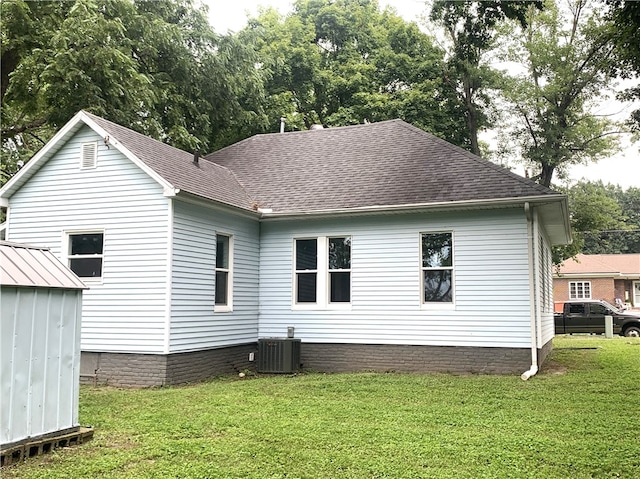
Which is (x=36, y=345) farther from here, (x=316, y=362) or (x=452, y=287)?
(x=452, y=287)

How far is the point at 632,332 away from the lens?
2411cm

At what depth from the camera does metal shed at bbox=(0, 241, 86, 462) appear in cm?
534

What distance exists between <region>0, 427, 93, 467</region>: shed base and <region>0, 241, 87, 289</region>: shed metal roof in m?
1.48

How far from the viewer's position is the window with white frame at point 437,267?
12195 mm

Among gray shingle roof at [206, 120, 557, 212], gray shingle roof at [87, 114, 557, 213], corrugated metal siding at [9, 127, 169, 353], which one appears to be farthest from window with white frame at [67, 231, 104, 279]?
gray shingle roof at [206, 120, 557, 212]

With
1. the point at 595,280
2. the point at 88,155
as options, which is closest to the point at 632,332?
the point at 595,280

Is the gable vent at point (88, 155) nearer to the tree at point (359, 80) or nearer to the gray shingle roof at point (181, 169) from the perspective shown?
the gray shingle roof at point (181, 169)

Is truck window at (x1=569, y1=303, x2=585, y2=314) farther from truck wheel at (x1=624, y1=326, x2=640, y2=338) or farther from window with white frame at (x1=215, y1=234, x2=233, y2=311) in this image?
window with white frame at (x1=215, y1=234, x2=233, y2=311)

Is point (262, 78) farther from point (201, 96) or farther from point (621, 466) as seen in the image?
point (621, 466)

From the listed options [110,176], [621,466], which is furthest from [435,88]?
[621,466]

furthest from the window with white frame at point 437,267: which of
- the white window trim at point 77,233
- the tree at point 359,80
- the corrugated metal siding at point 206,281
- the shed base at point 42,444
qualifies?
the tree at point 359,80

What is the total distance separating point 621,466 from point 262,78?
2115 centimetres

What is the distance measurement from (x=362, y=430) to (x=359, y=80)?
75.5 ft

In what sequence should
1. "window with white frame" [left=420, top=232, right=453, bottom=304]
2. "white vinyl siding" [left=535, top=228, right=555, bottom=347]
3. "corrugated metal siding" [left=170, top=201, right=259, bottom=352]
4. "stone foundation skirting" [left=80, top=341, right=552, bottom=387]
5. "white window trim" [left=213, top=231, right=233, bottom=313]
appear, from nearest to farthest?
"stone foundation skirting" [left=80, top=341, right=552, bottom=387]
"corrugated metal siding" [left=170, top=201, right=259, bottom=352]
"window with white frame" [left=420, top=232, right=453, bottom=304]
"white window trim" [left=213, top=231, right=233, bottom=313]
"white vinyl siding" [left=535, top=228, right=555, bottom=347]
